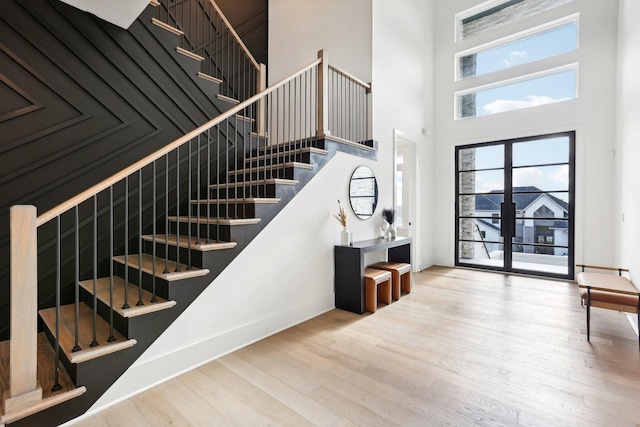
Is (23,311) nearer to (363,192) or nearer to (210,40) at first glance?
(363,192)

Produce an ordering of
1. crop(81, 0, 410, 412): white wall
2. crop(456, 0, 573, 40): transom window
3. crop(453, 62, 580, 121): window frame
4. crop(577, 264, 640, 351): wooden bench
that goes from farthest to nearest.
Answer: crop(456, 0, 573, 40): transom window → crop(453, 62, 580, 121): window frame → crop(577, 264, 640, 351): wooden bench → crop(81, 0, 410, 412): white wall

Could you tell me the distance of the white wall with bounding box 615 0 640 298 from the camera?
3.39 meters

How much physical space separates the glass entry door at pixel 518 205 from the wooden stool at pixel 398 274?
2242 mm

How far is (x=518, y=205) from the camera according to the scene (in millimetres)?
5574

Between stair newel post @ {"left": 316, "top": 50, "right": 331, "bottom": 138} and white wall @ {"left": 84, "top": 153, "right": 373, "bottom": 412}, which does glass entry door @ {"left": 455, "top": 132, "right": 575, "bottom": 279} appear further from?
stair newel post @ {"left": 316, "top": 50, "right": 331, "bottom": 138}

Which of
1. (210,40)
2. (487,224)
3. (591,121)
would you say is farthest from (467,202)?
(210,40)

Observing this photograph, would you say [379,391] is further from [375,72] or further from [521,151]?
[521,151]

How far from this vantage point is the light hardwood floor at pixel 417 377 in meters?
1.95

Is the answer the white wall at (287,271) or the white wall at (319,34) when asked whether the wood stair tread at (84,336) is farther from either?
Result: the white wall at (319,34)

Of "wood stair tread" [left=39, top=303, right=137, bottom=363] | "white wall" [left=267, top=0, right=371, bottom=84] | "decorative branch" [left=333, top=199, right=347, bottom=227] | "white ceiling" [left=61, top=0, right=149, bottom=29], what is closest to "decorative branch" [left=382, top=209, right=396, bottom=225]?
"decorative branch" [left=333, top=199, right=347, bottom=227]

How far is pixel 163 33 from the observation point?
365cm

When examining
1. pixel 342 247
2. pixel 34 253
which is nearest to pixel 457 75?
pixel 342 247

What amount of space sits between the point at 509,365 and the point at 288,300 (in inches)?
82.3

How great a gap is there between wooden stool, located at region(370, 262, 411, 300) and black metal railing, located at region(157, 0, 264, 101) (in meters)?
3.17
